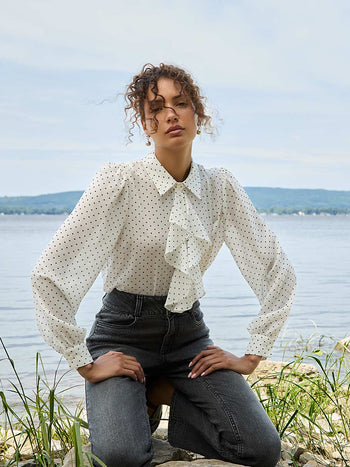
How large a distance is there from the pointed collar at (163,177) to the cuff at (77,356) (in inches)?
29.7

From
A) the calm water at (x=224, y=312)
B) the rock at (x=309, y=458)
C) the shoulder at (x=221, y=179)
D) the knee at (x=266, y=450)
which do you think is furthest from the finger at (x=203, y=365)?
the calm water at (x=224, y=312)

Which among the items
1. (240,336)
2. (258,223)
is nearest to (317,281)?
(240,336)

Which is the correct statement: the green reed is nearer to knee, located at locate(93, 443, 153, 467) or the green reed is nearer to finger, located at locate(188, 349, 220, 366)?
knee, located at locate(93, 443, 153, 467)

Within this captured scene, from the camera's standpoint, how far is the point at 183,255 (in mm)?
3092

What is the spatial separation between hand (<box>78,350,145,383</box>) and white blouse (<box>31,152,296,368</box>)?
8cm

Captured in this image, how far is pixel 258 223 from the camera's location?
3.36 m

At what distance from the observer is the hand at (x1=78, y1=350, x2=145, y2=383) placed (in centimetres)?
292

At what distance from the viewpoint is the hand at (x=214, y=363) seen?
310 cm

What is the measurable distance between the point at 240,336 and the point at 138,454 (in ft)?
19.5

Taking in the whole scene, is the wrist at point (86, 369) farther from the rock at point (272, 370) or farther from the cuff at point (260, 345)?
the rock at point (272, 370)

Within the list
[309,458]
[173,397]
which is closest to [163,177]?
[173,397]

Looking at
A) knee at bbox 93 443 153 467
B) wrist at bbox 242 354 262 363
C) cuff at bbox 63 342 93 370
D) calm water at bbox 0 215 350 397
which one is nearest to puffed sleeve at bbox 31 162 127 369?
cuff at bbox 63 342 93 370

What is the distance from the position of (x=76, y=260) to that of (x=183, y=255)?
1.50 feet

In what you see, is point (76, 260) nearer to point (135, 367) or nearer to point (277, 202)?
point (135, 367)
